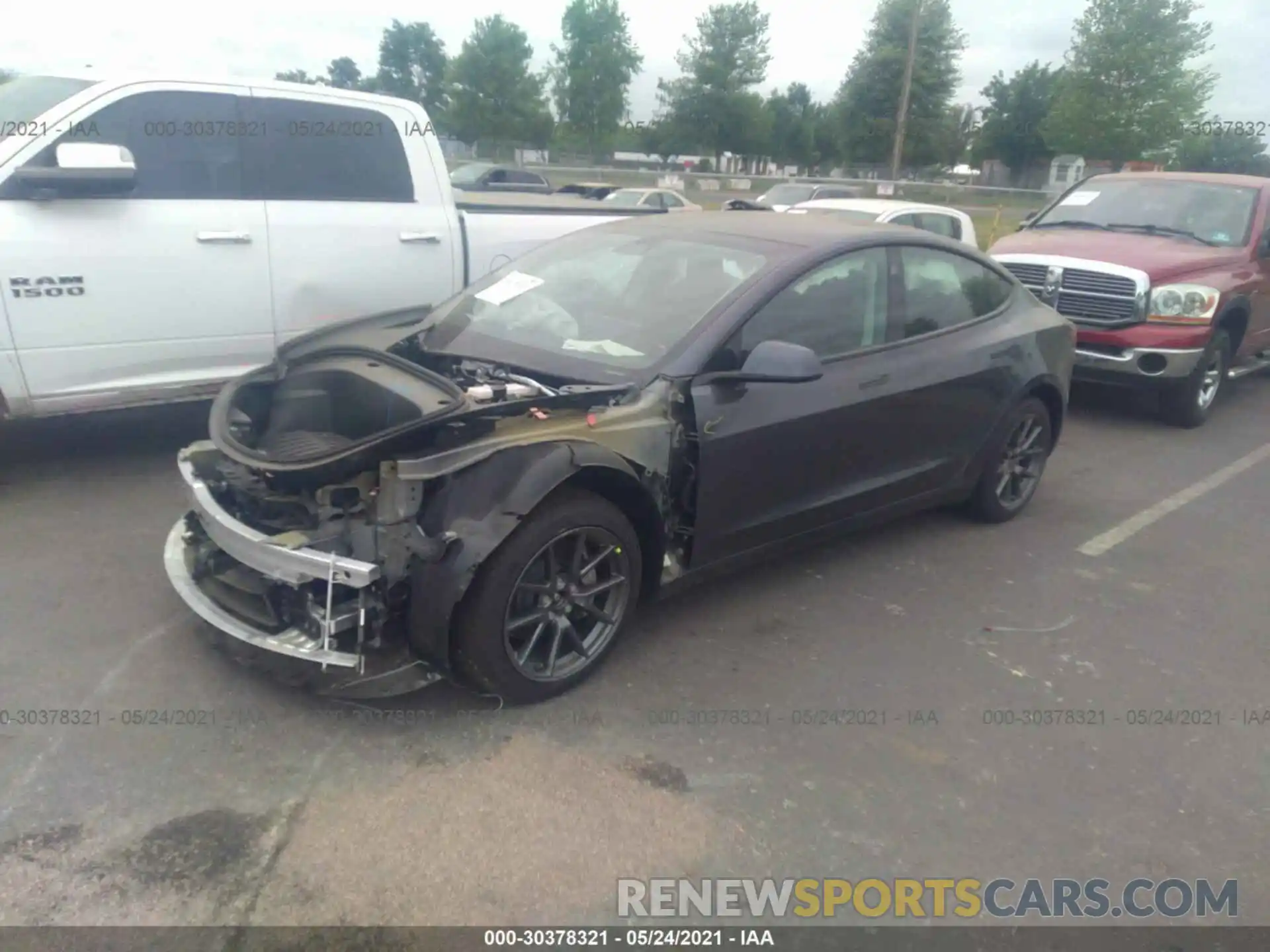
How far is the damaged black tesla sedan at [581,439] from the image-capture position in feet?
10.3

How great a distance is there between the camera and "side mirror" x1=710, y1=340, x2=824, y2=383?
11.9 feet

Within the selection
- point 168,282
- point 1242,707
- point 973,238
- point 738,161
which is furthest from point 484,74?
point 1242,707

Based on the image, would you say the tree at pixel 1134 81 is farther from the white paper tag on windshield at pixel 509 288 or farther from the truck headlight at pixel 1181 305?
the white paper tag on windshield at pixel 509 288

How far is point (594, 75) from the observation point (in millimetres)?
46594

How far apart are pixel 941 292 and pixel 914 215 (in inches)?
241

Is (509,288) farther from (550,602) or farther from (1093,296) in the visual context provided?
(1093,296)

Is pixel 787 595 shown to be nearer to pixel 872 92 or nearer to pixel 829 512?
pixel 829 512

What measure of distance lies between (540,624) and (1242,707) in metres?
2.68

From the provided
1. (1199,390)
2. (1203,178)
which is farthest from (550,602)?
(1203,178)

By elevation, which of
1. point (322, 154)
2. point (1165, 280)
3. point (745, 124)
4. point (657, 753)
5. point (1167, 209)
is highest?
point (745, 124)

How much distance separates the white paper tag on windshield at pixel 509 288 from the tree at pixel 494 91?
4019 centimetres

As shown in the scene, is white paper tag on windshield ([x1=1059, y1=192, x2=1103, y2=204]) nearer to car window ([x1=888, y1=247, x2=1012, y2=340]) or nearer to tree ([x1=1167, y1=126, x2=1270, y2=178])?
car window ([x1=888, y1=247, x2=1012, y2=340])

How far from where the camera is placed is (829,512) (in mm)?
4348

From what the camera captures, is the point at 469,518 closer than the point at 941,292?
Yes
